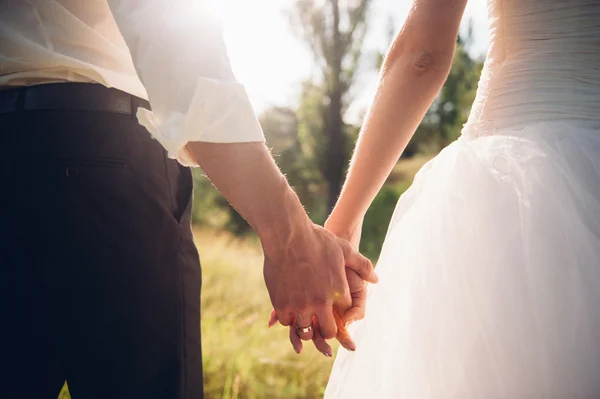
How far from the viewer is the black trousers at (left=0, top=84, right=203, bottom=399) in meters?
1.18

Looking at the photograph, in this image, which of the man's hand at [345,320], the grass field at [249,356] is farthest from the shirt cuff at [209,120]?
the grass field at [249,356]

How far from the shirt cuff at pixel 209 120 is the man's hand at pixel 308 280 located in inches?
11.1

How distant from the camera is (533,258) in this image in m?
1.25

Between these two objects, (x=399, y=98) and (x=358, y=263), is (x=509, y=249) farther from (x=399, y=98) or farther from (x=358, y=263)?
(x=399, y=98)

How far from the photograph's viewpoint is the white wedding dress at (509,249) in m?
1.20

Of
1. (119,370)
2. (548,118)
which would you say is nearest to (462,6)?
(548,118)

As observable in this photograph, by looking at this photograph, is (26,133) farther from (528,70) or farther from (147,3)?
(528,70)

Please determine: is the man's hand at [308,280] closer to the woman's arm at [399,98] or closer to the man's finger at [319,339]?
the man's finger at [319,339]

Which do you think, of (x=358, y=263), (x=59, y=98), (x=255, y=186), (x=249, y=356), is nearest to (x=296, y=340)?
(x=358, y=263)

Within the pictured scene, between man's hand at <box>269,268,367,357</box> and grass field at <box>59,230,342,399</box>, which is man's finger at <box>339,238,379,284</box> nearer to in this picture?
man's hand at <box>269,268,367,357</box>

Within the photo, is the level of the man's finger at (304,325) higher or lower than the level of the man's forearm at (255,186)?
lower

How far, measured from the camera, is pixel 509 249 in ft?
4.24

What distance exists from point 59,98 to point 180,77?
315 millimetres

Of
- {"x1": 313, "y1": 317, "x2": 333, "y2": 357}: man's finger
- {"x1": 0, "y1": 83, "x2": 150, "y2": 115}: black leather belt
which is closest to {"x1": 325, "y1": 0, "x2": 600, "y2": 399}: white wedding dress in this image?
{"x1": 313, "y1": 317, "x2": 333, "y2": 357}: man's finger
